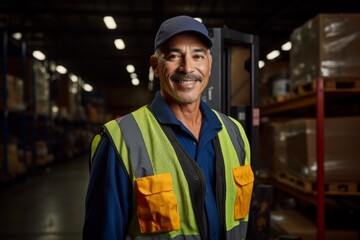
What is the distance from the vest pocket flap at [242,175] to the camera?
204 cm

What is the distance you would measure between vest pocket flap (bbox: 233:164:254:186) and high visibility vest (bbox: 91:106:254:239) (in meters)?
0.02

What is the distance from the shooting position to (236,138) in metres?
2.21

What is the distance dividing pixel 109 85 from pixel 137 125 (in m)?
32.0

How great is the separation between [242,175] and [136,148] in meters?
0.62

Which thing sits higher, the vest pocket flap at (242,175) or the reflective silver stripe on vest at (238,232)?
the vest pocket flap at (242,175)

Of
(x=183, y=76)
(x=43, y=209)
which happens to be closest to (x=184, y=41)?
(x=183, y=76)

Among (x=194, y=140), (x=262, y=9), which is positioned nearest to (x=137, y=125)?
(x=194, y=140)

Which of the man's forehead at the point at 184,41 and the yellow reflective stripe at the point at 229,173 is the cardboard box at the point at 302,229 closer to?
the yellow reflective stripe at the point at 229,173

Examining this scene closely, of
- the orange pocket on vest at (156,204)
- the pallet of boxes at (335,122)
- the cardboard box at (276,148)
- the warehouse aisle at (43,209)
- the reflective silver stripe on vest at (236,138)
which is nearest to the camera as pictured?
the orange pocket on vest at (156,204)

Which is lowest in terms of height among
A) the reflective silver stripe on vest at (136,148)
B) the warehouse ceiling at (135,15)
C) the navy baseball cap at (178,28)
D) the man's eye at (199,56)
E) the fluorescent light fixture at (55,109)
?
the reflective silver stripe on vest at (136,148)

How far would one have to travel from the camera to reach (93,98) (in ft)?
80.0

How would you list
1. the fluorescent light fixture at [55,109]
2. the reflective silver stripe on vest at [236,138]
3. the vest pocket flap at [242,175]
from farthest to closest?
the fluorescent light fixture at [55,109] → the reflective silver stripe on vest at [236,138] → the vest pocket flap at [242,175]

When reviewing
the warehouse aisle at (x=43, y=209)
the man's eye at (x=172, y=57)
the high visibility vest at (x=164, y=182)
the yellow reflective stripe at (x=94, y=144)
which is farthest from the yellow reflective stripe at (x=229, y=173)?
the warehouse aisle at (x=43, y=209)

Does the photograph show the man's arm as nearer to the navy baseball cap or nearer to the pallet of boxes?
the navy baseball cap
